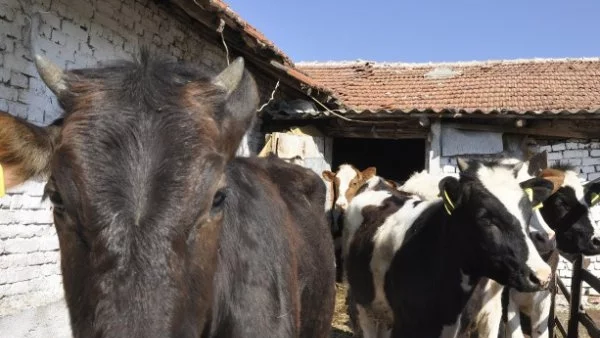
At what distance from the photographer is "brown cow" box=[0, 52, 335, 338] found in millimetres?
1796

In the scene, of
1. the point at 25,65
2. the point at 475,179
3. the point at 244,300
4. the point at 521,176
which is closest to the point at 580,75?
the point at 521,176

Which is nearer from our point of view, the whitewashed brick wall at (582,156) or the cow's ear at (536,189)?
the cow's ear at (536,189)

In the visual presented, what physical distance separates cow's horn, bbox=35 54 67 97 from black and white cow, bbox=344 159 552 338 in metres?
3.40

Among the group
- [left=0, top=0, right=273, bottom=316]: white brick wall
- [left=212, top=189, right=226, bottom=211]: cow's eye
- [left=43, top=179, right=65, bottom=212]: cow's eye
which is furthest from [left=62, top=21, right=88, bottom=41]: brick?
[left=212, top=189, right=226, bottom=211]: cow's eye

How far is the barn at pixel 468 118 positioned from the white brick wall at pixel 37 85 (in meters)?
4.32

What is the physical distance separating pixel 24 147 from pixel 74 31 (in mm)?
3993

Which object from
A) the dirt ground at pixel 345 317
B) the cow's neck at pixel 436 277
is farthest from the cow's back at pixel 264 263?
the dirt ground at pixel 345 317

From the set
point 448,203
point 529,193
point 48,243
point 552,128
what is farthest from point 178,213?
point 552,128

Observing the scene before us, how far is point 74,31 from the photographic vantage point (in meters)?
5.81

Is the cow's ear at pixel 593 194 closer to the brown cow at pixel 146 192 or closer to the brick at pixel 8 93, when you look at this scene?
the brown cow at pixel 146 192

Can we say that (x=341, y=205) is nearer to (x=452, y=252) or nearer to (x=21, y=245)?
(x=452, y=252)

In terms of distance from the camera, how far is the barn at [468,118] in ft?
34.2

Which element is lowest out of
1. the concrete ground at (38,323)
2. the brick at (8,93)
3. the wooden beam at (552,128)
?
the concrete ground at (38,323)

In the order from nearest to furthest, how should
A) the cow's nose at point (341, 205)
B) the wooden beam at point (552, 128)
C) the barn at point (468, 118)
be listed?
the cow's nose at point (341, 205)
the wooden beam at point (552, 128)
the barn at point (468, 118)
